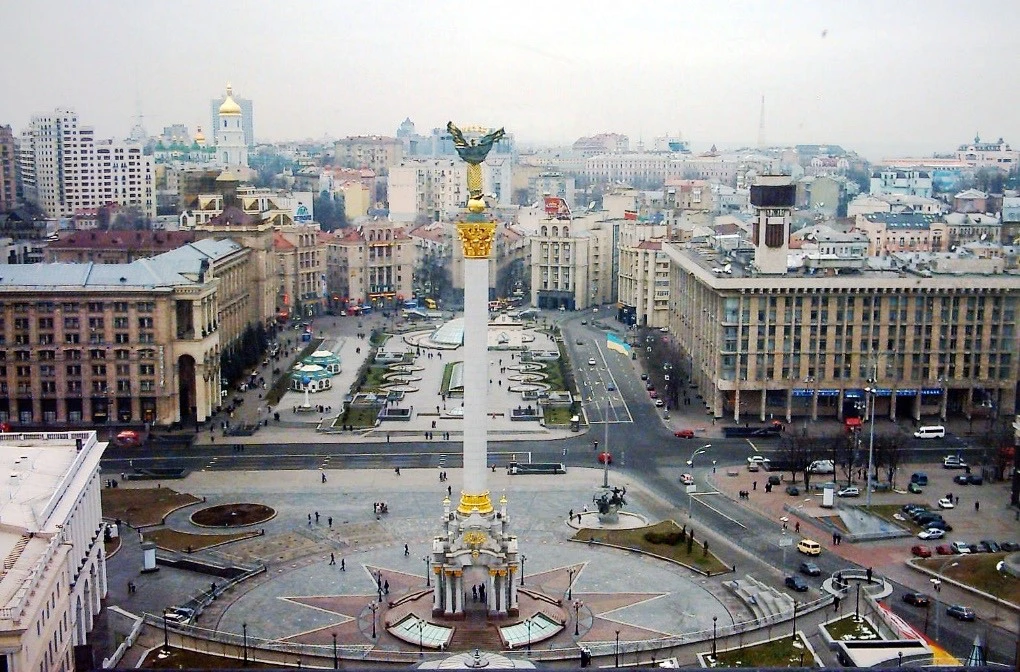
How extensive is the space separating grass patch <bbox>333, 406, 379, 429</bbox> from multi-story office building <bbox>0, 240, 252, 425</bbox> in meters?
8.40

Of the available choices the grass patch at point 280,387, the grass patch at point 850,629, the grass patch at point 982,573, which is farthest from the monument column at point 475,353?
the grass patch at point 280,387

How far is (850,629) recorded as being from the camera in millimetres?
41812

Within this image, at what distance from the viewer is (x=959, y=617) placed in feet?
143

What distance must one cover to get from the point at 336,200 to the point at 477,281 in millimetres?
147269

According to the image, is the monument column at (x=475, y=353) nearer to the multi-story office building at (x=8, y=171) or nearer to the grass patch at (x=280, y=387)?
the grass patch at (x=280, y=387)

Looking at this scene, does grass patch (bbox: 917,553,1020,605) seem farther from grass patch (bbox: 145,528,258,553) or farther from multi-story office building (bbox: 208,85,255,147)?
multi-story office building (bbox: 208,85,255,147)

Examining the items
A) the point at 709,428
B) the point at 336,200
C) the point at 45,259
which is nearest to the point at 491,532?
the point at 709,428

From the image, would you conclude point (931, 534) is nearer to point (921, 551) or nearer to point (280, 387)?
point (921, 551)

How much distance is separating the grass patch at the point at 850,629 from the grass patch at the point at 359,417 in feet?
126

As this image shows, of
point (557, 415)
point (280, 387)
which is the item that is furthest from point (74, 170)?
point (557, 415)

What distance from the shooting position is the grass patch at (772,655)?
128 ft

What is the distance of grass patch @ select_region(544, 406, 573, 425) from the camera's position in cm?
7619

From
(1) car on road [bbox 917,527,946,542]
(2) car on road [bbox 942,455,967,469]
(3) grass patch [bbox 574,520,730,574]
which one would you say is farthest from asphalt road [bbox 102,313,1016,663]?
(1) car on road [bbox 917,527,946,542]

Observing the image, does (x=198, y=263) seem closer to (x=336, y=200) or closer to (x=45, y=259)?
(x=45, y=259)
